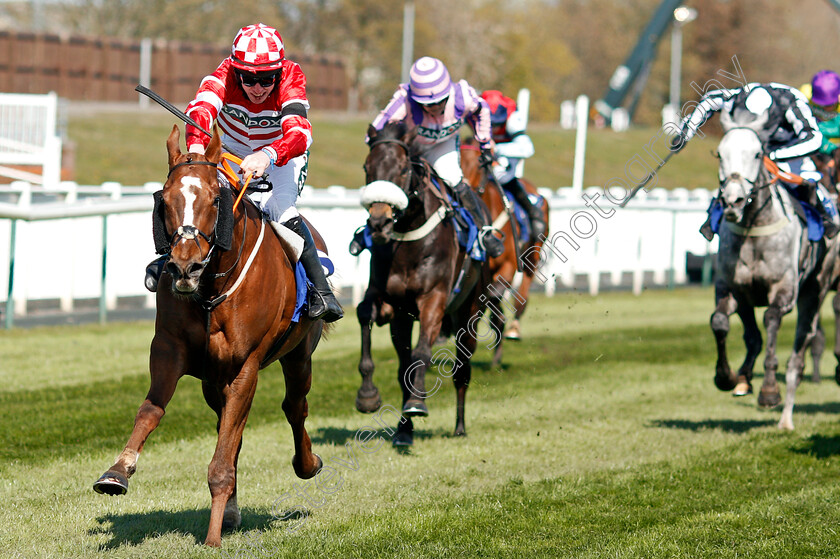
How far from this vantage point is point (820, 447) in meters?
8.08

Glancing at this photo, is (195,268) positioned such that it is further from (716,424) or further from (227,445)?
(716,424)

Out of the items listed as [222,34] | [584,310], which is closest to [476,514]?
[584,310]

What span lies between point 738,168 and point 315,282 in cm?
396

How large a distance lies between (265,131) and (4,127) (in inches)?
641

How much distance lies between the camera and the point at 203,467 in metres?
6.98

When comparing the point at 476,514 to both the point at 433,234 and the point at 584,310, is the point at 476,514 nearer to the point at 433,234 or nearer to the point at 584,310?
the point at 433,234

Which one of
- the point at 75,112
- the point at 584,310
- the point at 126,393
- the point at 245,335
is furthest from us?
the point at 75,112

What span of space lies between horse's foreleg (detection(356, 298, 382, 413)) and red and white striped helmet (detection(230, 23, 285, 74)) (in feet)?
8.58

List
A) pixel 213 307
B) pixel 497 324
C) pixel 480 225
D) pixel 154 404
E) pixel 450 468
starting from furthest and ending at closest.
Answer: pixel 497 324 < pixel 480 225 < pixel 450 468 < pixel 213 307 < pixel 154 404

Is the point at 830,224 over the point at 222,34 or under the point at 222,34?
under

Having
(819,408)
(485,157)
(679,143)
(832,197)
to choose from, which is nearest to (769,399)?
(819,408)

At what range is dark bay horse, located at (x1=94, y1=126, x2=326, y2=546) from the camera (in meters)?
4.64

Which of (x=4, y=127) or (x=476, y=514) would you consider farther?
(x=4, y=127)

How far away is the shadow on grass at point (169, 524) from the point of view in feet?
17.3
